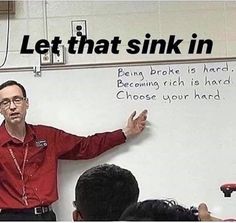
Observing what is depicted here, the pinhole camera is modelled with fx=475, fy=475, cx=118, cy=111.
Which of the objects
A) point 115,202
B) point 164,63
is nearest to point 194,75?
point 164,63

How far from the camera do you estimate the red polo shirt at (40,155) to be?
2.46m

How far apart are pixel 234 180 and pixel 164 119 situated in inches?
19.9

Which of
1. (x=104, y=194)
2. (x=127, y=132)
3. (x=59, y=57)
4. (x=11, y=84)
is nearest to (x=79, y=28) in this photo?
(x=59, y=57)

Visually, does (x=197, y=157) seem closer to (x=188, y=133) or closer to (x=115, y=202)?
(x=188, y=133)

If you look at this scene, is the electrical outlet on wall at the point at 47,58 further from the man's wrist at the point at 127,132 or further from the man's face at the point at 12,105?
the man's wrist at the point at 127,132

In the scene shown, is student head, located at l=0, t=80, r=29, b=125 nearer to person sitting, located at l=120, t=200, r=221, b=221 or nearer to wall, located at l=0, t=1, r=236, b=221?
wall, located at l=0, t=1, r=236, b=221

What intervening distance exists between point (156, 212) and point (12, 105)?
1.63 m

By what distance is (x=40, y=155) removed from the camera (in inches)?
99.5

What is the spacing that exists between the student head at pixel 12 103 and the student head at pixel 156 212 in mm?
1569

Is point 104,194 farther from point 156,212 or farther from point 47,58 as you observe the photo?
point 47,58

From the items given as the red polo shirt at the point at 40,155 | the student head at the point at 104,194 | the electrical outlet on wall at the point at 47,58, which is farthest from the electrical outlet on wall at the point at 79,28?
the student head at the point at 104,194

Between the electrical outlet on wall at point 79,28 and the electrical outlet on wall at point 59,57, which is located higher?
the electrical outlet on wall at point 79,28

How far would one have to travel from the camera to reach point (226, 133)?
2623 millimetres

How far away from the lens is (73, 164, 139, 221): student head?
1.40 metres
